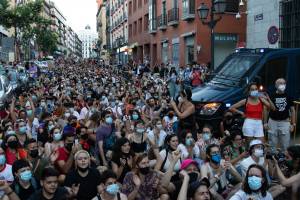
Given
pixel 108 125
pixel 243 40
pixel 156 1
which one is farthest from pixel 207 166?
pixel 156 1

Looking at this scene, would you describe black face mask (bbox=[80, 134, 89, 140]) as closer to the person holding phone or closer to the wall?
the person holding phone

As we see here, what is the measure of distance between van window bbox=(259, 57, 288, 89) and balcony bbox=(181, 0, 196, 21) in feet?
55.1

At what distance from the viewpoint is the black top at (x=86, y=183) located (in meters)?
6.36

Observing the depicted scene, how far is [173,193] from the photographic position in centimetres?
639

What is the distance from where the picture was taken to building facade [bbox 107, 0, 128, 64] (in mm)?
61188

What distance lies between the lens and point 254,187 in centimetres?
538

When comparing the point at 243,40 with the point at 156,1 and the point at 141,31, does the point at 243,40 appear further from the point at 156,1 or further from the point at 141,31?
the point at 141,31

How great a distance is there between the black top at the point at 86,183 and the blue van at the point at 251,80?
220 inches

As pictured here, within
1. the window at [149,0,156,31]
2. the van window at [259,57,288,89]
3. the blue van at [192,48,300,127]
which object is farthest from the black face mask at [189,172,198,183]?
the window at [149,0,156,31]

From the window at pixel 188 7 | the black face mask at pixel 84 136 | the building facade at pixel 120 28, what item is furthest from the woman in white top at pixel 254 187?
the building facade at pixel 120 28

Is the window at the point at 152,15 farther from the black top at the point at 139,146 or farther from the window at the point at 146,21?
the black top at the point at 139,146

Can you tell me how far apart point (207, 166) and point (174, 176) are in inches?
19.3

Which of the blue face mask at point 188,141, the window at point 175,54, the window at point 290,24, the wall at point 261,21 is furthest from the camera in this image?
the window at point 175,54

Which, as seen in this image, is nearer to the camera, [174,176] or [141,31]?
[174,176]
